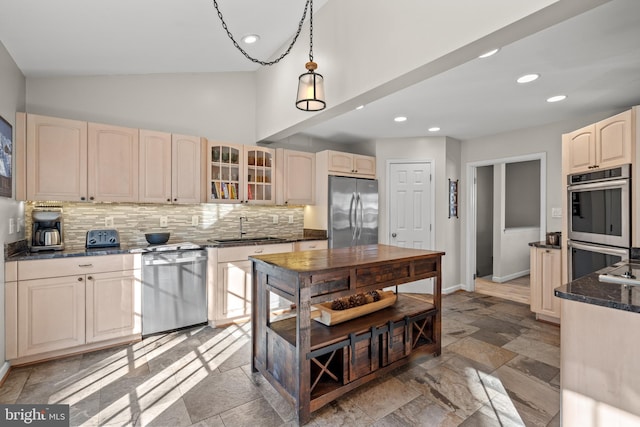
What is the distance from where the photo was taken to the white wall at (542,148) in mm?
3941

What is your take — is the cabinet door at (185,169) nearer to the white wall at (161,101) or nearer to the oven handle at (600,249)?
the white wall at (161,101)

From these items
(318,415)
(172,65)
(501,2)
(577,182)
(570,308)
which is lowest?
(318,415)

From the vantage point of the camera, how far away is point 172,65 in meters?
3.45

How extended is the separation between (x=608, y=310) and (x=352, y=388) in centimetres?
148

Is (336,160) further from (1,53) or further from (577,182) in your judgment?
(1,53)

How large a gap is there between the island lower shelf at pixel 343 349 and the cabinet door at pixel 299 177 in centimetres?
228

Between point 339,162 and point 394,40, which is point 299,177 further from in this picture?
point 394,40

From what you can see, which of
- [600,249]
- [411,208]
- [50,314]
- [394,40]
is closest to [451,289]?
[411,208]

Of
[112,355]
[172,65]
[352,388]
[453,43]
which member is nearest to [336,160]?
[172,65]

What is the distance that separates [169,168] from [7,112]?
1.29m

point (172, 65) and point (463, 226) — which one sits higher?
point (172, 65)

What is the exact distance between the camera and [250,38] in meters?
3.11

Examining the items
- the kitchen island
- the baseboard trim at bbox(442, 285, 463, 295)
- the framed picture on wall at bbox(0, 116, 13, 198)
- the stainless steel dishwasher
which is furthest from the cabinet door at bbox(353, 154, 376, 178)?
the framed picture on wall at bbox(0, 116, 13, 198)

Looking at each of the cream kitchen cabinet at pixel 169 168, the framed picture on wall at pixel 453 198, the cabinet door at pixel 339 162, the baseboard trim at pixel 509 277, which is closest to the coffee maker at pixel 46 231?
the cream kitchen cabinet at pixel 169 168
